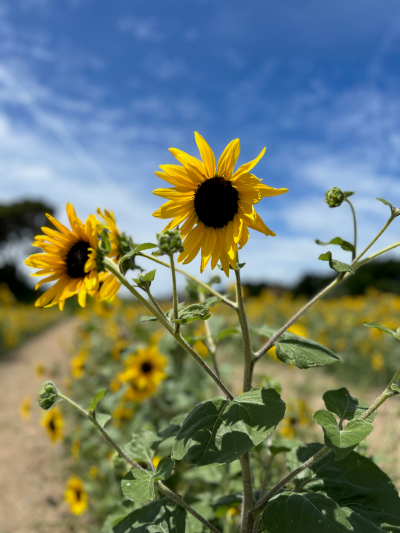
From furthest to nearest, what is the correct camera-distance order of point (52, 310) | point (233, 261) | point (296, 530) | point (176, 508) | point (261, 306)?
point (52, 310) → point (261, 306) → point (176, 508) → point (233, 261) → point (296, 530)

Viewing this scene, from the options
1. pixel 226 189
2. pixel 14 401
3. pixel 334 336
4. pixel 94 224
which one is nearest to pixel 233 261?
pixel 226 189

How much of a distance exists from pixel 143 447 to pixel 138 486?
327 millimetres

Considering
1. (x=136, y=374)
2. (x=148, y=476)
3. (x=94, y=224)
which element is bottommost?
(x=136, y=374)

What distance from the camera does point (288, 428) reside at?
9.01 ft

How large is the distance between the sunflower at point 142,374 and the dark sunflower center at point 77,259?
1833mm

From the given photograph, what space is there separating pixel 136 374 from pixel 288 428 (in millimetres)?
1119

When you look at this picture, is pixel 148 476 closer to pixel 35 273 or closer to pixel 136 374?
pixel 35 273

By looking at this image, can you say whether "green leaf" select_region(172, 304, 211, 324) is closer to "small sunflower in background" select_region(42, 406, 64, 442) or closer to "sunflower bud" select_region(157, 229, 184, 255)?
"sunflower bud" select_region(157, 229, 184, 255)

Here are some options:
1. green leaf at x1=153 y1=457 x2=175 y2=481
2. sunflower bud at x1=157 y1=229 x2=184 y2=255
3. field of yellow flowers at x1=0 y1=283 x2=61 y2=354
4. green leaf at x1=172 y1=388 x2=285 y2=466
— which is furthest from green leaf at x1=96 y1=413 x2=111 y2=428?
field of yellow flowers at x1=0 y1=283 x2=61 y2=354

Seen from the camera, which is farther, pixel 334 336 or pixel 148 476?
pixel 334 336

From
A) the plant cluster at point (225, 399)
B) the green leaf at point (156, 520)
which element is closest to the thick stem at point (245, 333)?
the plant cluster at point (225, 399)

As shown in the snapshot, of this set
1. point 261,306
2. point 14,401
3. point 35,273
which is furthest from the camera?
point 261,306

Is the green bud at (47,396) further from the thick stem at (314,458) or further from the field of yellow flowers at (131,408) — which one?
the thick stem at (314,458)

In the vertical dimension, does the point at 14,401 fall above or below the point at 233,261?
below
